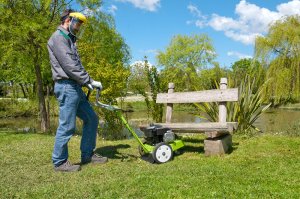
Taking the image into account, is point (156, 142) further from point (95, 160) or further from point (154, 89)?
point (154, 89)

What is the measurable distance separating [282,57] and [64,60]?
20.1 meters

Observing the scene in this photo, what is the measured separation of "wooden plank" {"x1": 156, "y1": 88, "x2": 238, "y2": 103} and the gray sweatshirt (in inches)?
109

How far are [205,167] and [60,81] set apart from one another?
2428 mm

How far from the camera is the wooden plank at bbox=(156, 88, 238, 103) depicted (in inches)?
272

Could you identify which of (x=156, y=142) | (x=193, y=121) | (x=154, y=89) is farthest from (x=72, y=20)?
(x=193, y=121)

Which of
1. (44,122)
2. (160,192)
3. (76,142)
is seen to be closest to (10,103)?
(44,122)

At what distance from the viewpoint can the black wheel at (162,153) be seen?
5.78 metres

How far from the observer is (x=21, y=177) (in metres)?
5.21

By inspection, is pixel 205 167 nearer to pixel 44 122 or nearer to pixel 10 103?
pixel 44 122

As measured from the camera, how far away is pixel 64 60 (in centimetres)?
531

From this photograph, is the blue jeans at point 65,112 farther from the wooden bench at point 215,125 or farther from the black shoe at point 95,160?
the wooden bench at point 215,125

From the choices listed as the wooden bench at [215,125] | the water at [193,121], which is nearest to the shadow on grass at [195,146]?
the wooden bench at [215,125]

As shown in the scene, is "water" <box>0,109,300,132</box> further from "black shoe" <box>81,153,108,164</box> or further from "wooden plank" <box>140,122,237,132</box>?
"black shoe" <box>81,153,108,164</box>

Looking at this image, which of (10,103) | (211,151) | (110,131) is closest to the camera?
(211,151)
